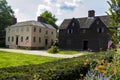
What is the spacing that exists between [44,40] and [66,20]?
6988 mm

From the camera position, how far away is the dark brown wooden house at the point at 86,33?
173 feet

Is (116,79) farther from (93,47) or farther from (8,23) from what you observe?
(8,23)

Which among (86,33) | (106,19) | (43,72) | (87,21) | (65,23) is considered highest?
(106,19)

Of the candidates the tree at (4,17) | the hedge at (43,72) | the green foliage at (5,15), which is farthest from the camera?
the green foliage at (5,15)

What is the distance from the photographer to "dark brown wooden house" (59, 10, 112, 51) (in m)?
52.6

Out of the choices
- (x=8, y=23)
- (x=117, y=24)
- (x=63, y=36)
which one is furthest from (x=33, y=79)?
(x=8, y=23)

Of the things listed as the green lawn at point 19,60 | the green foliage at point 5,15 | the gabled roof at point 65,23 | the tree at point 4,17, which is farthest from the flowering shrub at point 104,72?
the green foliage at point 5,15

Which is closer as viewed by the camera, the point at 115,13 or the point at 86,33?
the point at 115,13

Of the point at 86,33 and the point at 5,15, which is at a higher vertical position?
the point at 5,15

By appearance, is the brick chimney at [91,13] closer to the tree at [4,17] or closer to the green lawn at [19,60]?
the tree at [4,17]

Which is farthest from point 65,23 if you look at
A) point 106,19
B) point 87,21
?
point 106,19

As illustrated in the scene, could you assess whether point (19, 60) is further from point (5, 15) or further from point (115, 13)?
point (5, 15)

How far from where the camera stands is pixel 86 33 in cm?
5516

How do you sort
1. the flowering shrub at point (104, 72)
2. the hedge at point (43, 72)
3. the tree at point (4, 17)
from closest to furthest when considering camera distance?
the hedge at point (43, 72) < the flowering shrub at point (104, 72) < the tree at point (4, 17)
